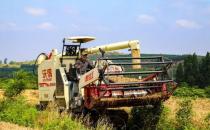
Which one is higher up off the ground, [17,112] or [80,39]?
[80,39]

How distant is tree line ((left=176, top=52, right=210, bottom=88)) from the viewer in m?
68.4

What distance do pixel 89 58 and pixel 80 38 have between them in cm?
72

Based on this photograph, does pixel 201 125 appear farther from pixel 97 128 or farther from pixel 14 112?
pixel 14 112

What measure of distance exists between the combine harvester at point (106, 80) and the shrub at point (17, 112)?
979mm

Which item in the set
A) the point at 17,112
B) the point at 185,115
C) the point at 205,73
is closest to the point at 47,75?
the point at 17,112

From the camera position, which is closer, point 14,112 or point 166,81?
point 166,81

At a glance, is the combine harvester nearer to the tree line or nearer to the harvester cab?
the harvester cab

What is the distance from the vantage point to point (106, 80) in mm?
13578

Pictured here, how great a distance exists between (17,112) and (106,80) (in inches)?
158

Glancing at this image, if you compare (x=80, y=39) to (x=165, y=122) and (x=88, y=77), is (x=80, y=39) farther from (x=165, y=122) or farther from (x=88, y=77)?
(x=165, y=122)

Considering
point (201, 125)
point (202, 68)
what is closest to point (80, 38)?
point (201, 125)

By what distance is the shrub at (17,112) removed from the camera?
1496 cm

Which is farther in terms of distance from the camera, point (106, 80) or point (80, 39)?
point (80, 39)

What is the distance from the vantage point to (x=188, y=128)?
13359 mm
